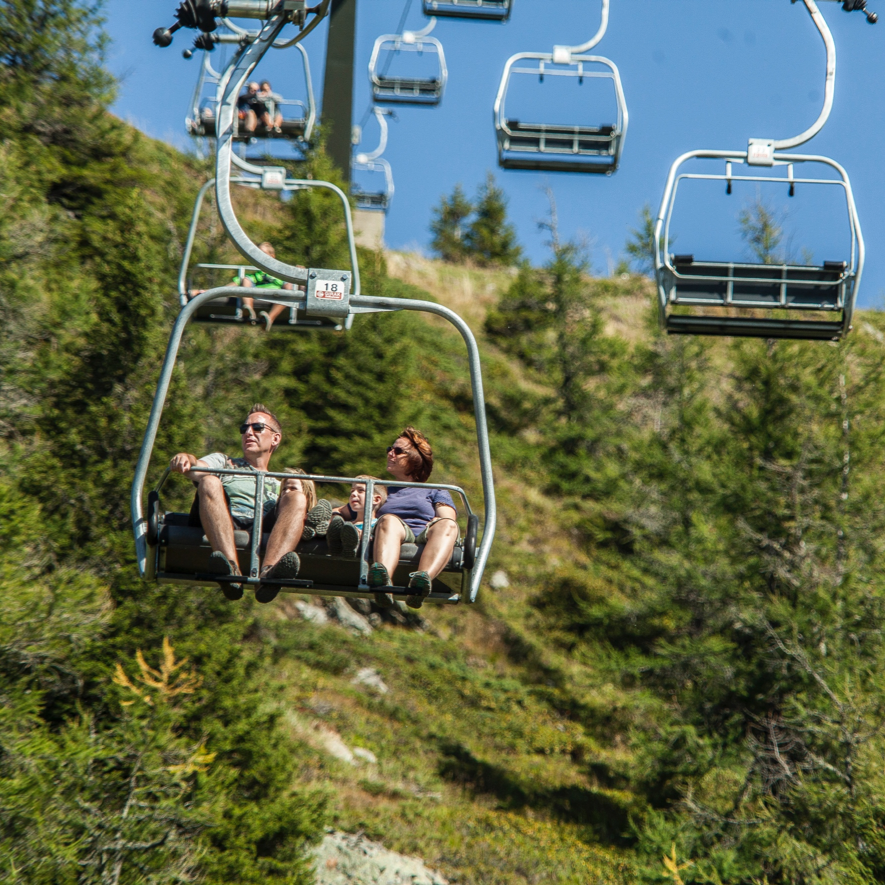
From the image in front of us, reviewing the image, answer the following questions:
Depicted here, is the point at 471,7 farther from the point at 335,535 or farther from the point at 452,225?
the point at 452,225

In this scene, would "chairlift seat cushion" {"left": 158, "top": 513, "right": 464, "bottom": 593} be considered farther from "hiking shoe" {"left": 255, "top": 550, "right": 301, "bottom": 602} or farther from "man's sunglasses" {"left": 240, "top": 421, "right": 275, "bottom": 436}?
"man's sunglasses" {"left": 240, "top": 421, "right": 275, "bottom": 436}

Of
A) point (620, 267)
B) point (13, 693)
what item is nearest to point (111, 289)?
point (13, 693)

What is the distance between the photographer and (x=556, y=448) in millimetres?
30453

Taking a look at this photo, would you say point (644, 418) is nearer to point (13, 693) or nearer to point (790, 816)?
point (790, 816)

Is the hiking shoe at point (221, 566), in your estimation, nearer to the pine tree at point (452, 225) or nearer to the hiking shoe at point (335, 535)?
the hiking shoe at point (335, 535)

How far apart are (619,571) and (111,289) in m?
14.6

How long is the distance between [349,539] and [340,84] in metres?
26.9

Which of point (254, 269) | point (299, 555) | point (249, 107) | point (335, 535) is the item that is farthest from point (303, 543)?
point (249, 107)

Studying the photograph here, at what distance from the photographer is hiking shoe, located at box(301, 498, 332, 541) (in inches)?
179

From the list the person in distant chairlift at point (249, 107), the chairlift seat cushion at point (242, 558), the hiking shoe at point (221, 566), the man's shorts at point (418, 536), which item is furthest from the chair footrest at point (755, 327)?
the person in distant chairlift at point (249, 107)

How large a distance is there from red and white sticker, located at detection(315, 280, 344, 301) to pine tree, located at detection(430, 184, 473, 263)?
47450 millimetres

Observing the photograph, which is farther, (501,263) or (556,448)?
(501,263)

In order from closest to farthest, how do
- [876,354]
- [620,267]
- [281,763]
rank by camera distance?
1. [281,763]
2. [876,354]
3. [620,267]

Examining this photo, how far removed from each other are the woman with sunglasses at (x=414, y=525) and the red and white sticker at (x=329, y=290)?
90cm
